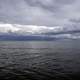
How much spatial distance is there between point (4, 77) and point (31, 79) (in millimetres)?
3283

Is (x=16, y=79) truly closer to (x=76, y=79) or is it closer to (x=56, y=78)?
(x=56, y=78)

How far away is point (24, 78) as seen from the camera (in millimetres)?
19750

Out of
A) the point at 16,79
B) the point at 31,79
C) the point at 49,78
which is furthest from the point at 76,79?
the point at 16,79

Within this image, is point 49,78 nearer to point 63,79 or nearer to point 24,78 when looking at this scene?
point 63,79

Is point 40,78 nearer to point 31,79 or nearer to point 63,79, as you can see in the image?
point 31,79

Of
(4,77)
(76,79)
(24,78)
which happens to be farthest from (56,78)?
(4,77)

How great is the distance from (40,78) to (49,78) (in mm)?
1073

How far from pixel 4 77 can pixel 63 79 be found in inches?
274

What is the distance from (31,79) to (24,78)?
93 centimetres

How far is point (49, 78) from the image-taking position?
65.3ft

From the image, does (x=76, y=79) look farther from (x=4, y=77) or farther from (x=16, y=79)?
(x=4, y=77)

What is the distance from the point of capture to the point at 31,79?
19.4 m

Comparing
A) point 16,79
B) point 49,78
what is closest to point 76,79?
point 49,78

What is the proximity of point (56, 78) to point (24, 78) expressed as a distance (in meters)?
3.79
